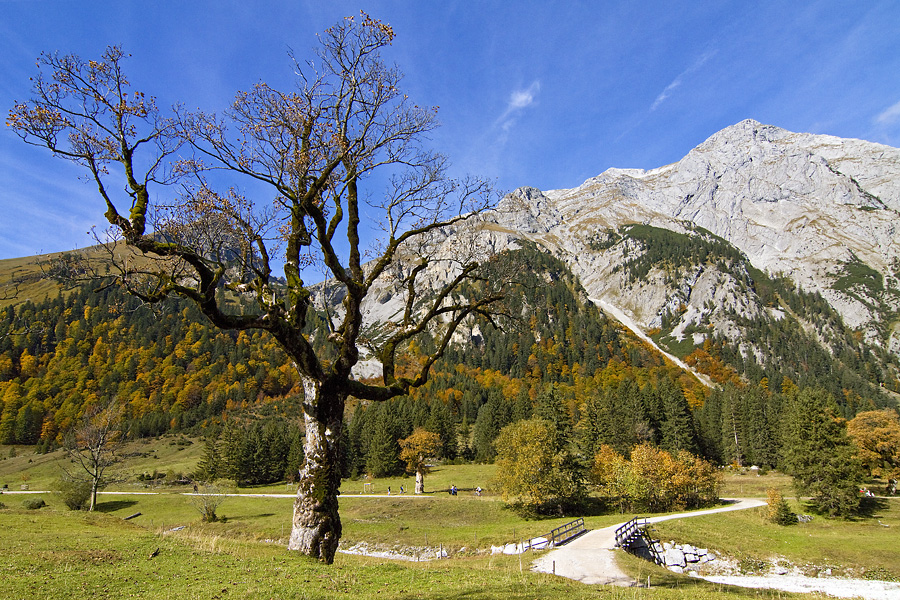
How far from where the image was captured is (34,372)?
5595 inches

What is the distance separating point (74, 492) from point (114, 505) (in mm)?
7978

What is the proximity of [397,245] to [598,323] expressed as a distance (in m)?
193

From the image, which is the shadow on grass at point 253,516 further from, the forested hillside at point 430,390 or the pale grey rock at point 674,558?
the pale grey rock at point 674,558

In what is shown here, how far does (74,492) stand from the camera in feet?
146

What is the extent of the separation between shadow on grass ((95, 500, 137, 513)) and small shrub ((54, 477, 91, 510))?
2531mm

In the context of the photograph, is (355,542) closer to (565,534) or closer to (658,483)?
(565,534)

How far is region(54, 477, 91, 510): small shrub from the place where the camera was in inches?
1747

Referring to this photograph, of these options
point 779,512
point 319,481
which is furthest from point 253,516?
point 779,512

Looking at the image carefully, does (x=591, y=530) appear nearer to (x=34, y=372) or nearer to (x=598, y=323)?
(x=598, y=323)

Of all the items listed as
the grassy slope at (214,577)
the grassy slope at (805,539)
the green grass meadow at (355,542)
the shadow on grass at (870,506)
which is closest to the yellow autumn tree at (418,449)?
the green grass meadow at (355,542)

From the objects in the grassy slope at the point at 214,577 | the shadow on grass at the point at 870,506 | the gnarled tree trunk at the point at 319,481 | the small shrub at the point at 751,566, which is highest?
the gnarled tree trunk at the point at 319,481

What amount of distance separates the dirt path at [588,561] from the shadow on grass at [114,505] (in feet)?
162

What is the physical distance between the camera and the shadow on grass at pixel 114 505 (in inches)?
1927

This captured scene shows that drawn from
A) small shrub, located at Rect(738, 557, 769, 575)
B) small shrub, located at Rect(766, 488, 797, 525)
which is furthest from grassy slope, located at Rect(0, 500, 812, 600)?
small shrub, located at Rect(766, 488, 797, 525)
